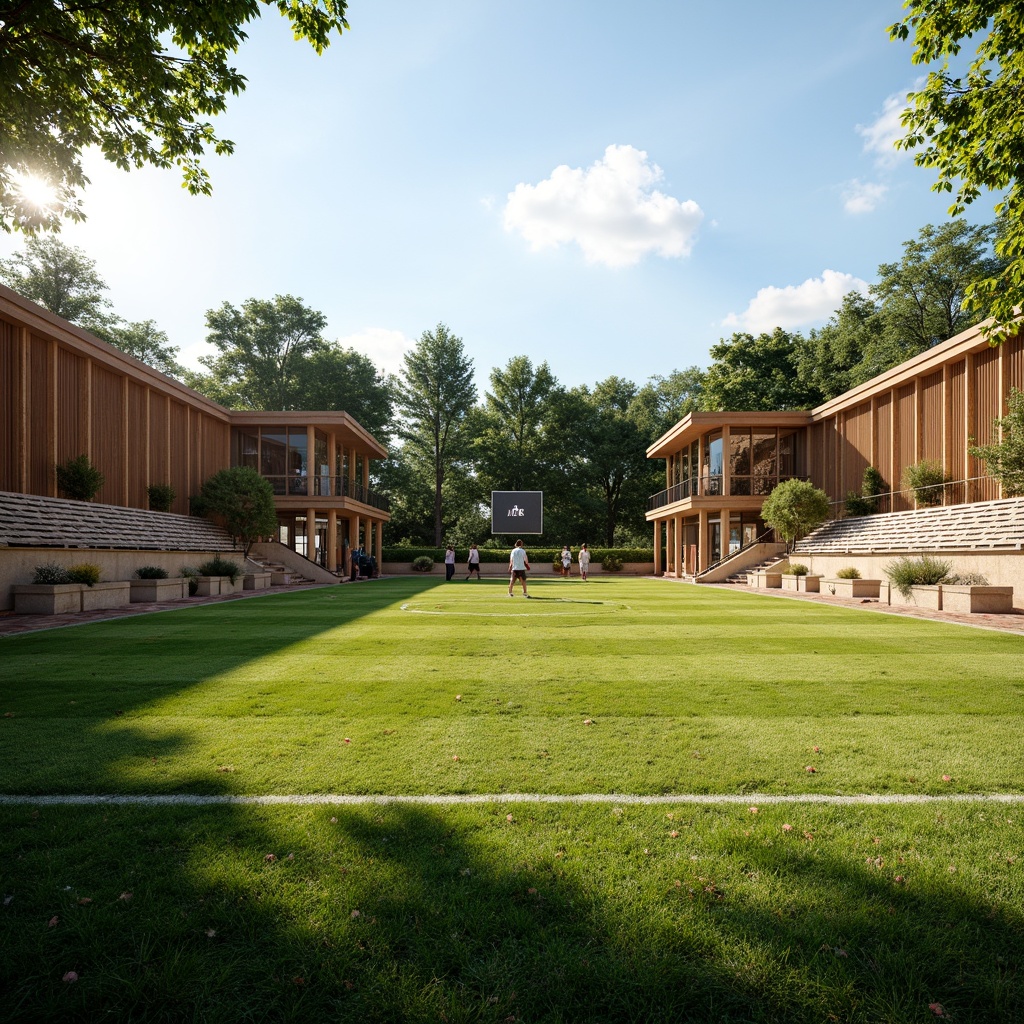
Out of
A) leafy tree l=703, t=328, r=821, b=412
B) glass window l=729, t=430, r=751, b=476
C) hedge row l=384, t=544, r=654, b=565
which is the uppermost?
leafy tree l=703, t=328, r=821, b=412

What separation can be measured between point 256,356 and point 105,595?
132 feet

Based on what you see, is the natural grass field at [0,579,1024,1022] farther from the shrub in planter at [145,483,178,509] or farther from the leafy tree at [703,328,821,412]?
the leafy tree at [703,328,821,412]

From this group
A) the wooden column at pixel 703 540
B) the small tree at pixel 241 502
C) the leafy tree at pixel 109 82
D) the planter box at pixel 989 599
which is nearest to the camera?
the leafy tree at pixel 109 82

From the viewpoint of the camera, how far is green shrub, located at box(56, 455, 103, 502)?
1895 cm

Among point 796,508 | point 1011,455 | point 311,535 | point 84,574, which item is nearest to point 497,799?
point 84,574

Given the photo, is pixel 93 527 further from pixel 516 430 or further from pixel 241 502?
pixel 516 430

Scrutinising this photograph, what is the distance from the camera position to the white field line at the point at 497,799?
3.71 meters

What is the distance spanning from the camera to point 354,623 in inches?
481

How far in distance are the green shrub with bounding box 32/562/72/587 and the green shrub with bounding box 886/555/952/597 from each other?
19.9m

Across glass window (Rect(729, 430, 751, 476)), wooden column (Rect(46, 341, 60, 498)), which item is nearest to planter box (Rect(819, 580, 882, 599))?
glass window (Rect(729, 430, 751, 476))

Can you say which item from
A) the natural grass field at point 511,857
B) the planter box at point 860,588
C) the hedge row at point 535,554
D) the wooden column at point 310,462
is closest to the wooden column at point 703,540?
the hedge row at point 535,554

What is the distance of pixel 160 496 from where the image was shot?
24.2 m

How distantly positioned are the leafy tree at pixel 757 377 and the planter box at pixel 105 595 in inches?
1379

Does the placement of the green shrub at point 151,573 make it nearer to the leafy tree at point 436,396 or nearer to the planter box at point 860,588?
the planter box at point 860,588
